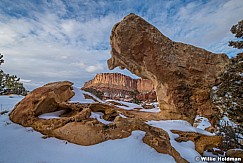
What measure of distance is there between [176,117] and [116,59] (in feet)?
20.8

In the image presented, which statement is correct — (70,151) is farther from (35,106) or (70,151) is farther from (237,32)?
(237,32)

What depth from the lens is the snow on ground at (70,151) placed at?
385 centimetres

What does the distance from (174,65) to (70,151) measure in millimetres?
8280

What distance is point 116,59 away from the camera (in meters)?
13.3

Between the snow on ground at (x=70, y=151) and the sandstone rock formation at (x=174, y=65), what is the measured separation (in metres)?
6.38

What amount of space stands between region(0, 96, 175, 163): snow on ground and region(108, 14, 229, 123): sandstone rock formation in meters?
6.38

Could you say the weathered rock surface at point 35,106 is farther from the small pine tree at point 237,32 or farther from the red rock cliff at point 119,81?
the red rock cliff at point 119,81

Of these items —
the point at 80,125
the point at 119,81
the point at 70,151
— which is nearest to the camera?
the point at 70,151

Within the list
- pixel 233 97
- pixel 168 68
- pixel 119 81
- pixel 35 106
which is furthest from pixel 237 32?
pixel 119 81

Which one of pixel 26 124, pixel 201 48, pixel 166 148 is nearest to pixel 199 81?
pixel 201 48

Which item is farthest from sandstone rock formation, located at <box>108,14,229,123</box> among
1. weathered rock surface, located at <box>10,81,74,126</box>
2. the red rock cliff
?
the red rock cliff

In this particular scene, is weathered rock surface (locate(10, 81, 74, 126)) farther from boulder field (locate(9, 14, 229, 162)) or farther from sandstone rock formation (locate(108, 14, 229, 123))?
sandstone rock formation (locate(108, 14, 229, 123))

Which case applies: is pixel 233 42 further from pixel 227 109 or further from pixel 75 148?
pixel 75 148

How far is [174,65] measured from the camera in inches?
411
